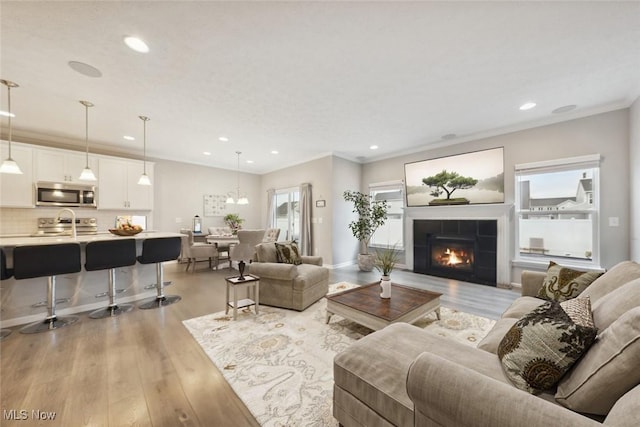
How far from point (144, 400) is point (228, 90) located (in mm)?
3198

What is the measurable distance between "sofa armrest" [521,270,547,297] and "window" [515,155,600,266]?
204 centimetres

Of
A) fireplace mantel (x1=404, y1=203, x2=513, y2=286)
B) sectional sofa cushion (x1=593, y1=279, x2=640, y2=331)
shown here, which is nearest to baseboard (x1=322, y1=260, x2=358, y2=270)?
fireplace mantel (x1=404, y1=203, x2=513, y2=286)

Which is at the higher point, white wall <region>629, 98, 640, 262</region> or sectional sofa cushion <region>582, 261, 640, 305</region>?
white wall <region>629, 98, 640, 262</region>

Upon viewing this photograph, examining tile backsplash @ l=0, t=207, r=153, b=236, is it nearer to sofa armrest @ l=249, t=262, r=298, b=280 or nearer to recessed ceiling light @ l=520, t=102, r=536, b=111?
sofa armrest @ l=249, t=262, r=298, b=280

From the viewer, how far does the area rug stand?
1.59m

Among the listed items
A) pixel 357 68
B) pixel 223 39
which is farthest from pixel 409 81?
pixel 223 39

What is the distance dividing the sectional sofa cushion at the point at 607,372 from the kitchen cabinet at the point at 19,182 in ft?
24.0

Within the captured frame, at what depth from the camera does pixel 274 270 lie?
3174mm

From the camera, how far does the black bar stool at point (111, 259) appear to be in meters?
2.86

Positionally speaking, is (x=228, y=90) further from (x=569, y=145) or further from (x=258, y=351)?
(x=569, y=145)

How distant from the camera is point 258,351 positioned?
2.21 m

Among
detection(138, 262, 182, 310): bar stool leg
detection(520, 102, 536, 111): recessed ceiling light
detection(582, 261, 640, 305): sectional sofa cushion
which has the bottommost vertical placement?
detection(138, 262, 182, 310): bar stool leg

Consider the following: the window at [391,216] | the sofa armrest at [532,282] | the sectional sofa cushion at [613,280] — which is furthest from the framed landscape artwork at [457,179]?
the sectional sofa cushion at [613,280]

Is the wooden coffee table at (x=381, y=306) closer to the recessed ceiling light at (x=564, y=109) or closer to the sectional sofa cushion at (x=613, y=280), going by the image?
the sectional sofa cushion at (x=613, y=280)
